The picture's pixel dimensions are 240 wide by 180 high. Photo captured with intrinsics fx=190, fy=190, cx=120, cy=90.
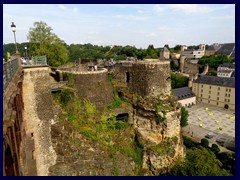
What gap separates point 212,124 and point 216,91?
1353 cm

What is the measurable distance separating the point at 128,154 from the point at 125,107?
4058 millimetres

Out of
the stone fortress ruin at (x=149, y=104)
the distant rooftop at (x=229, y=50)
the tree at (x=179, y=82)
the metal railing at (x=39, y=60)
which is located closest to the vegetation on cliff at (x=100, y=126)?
the stone fortress ruin at (x=149, y=104)

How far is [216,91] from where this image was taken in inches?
1890

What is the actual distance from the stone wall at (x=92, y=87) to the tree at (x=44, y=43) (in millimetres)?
10829

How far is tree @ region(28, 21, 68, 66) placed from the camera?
25109 mm

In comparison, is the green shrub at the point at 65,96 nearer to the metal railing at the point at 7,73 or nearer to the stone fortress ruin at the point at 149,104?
the stone fortress ruin at the point at 149,104

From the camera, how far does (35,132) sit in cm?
1392

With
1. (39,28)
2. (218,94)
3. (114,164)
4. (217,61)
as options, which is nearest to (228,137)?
(218,94)

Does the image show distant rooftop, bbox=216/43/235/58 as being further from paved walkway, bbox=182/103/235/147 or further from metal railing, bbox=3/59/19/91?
metal railing, bbox=3/59/19/91

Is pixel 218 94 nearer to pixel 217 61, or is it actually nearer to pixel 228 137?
pixel 228 137

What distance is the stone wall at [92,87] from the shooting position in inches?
638

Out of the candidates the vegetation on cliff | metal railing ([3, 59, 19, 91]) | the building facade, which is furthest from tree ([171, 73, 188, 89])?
metal railing ([3, 59, 19, 91])

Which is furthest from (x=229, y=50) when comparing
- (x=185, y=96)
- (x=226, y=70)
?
(x=185, y=96)

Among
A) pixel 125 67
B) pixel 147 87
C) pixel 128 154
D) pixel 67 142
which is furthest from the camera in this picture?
pixel 125 67
